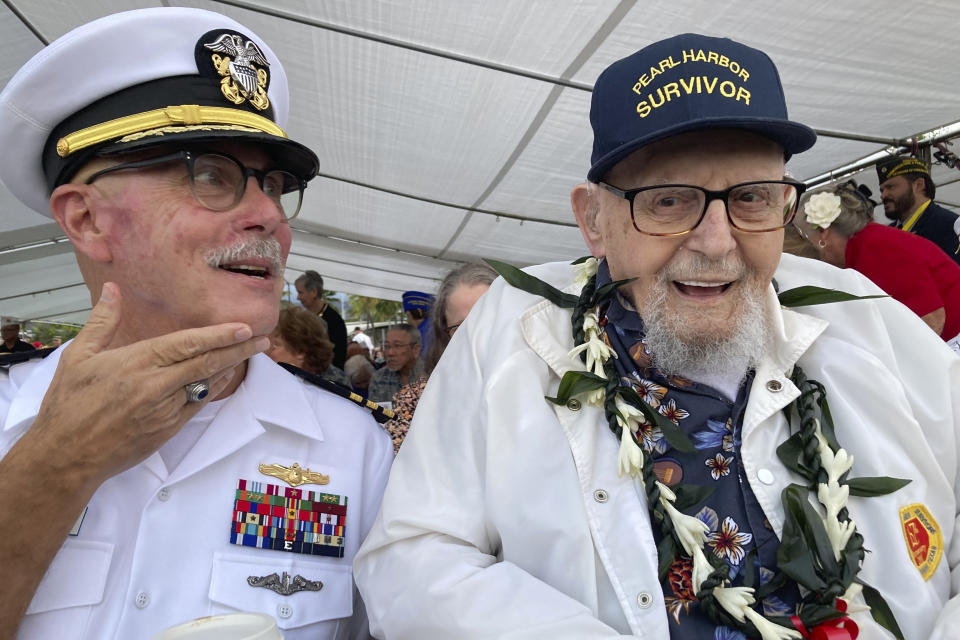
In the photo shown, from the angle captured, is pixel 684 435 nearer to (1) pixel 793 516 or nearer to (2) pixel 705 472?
(2) pixel 705 472

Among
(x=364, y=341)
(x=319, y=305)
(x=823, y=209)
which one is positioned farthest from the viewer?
(x=364, y=341)

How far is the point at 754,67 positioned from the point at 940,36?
9.08 ft

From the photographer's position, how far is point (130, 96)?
1483mm

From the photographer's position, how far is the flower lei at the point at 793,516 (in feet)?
4.04

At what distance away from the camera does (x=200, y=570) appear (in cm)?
146

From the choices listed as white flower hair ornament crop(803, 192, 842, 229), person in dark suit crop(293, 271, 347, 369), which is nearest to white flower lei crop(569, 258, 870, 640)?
white flower hair ornament crop(803, 192, 842, 229)

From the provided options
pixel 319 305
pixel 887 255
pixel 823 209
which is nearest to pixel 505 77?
pixel 823 209

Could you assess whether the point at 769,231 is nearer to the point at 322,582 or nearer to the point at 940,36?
the point at 322,582

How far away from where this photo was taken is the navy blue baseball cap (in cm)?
142

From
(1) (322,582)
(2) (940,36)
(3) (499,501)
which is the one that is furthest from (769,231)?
(2) (940,36)

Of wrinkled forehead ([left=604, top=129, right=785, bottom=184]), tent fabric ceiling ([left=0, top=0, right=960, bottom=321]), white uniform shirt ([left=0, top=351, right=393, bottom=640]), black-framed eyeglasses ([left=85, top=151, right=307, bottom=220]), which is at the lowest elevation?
white uniform shirt ([left=0, top=351, right=393, bottom=640])

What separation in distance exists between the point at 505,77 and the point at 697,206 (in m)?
3.11

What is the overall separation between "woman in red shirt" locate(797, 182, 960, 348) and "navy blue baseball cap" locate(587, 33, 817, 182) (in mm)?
1924

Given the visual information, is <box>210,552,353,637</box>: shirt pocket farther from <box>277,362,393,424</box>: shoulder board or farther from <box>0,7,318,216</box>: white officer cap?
<box>0,7,318,216</box>: white officer cap
